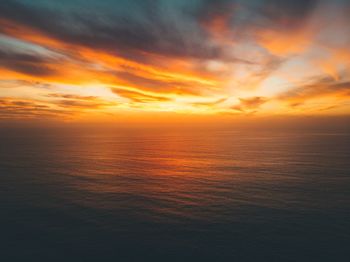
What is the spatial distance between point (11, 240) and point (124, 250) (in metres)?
16.9

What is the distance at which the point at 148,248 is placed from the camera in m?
30.5

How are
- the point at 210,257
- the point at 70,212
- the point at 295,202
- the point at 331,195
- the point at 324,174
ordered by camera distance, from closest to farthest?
the point at 210,257
the point at 70,212
the point at 295,202
the point at 331,195
the point at 324,174

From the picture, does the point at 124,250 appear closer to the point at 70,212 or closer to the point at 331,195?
the point at 70,212

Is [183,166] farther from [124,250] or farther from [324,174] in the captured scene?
[124,250]

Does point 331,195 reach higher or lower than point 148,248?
higher

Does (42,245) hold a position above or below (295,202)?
below

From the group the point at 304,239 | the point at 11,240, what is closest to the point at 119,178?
the point at 11,240

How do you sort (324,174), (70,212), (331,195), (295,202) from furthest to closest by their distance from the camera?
1. (324,174)
2. (331,195)
3. (295,202)
4. (70,212)

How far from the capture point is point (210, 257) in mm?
28469

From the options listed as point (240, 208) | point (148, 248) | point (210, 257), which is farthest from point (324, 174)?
point (148, 248)

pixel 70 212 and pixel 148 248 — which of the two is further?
pixel 70 212

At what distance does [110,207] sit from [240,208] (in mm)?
25834

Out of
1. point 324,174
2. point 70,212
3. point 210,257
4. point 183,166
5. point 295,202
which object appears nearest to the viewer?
point 210,257

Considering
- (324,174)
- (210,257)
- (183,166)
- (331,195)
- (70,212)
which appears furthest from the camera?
(183,166)
